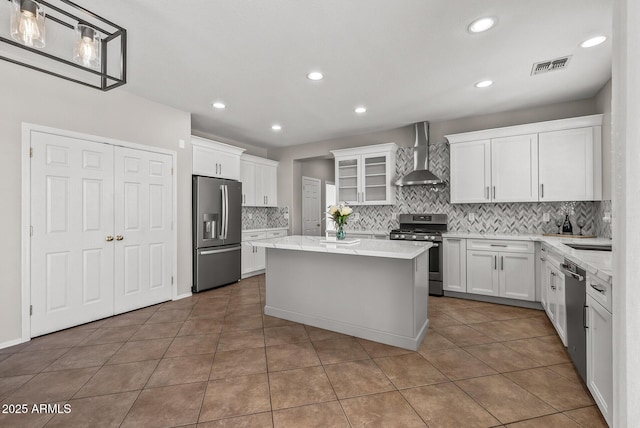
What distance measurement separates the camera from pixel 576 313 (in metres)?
2.16

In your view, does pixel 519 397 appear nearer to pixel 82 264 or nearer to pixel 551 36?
pixel 551 36

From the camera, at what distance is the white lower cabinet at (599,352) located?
1.58 meters

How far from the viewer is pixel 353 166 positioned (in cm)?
546

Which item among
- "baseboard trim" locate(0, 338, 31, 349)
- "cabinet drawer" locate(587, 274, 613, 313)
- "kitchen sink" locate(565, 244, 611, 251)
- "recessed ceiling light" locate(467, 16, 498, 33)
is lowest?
"baseboard trim" locate(0, 338, 31, 349)

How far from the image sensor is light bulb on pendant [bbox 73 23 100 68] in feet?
5.26

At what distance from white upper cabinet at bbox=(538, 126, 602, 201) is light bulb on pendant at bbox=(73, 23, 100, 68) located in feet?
15.7

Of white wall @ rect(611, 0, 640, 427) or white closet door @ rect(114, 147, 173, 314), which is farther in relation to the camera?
white closet door @ rect(114, 147, 173, 314)

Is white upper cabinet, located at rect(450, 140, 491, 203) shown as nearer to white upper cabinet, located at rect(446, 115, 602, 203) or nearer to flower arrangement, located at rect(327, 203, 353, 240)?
white upper cabinet, located at rect(446, 115, 602, 203)

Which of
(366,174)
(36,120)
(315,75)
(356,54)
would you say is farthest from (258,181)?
(356,54)

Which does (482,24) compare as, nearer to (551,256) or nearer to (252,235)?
(551,256)

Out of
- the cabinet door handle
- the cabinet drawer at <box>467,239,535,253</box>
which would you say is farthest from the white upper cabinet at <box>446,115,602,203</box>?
the cabinet door handle

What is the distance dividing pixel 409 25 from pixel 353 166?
322 cm

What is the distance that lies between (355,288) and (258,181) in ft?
12.5

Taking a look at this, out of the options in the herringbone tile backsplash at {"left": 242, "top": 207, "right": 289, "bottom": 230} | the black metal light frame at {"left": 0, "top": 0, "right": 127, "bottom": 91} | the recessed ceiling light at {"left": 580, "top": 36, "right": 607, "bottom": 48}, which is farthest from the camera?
the herringbone tile backsplash at {"left": 242, "top": 207, "right": 289, "bottom": 230}
